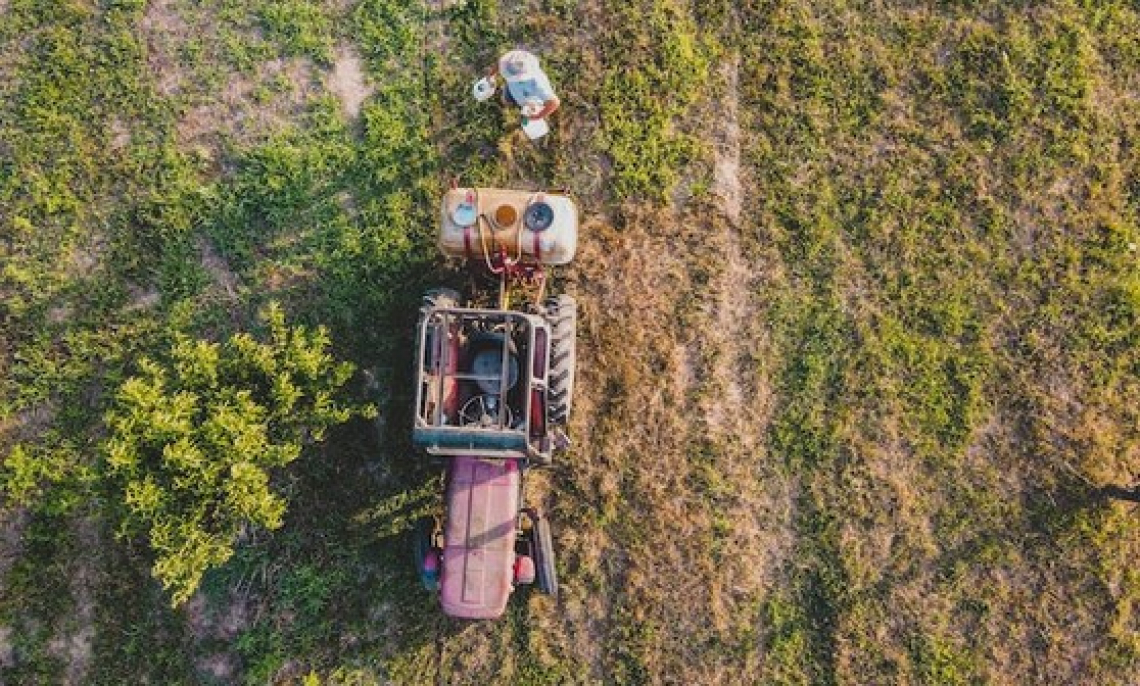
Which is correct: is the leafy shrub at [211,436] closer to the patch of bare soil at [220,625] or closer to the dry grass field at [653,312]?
the patch of bare soil at [220,625]

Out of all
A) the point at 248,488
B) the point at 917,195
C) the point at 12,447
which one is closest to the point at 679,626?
the point at 248,488

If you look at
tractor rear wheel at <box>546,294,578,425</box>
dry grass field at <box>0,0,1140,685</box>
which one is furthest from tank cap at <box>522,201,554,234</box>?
dry grass field at <box>0,0,1140,685</box>

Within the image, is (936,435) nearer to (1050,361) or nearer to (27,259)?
(1050,361)

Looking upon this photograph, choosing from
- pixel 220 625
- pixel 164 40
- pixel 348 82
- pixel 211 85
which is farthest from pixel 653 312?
pixel 164 40

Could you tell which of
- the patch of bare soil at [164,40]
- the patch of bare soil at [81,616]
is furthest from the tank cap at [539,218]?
the patch of bare soil at [81,616]

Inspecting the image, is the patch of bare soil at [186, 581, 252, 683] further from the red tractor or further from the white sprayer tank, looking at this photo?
the white sprayer tank

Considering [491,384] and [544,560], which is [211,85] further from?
[544,560]
